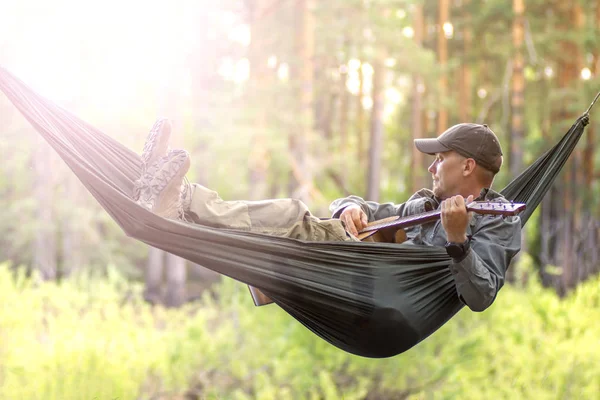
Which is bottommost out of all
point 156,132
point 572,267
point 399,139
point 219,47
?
point 572,267

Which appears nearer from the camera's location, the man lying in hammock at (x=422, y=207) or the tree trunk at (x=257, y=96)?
the man lying in hammock at (x=422, y=207)

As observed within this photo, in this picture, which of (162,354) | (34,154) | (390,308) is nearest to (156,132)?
(390,308)

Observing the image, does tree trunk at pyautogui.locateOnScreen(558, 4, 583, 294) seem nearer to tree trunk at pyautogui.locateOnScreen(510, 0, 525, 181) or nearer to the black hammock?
tree trunk at pyautogui.locateOnScreen(510, 0, 525, 181)

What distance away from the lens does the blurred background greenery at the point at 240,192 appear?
3650 mm

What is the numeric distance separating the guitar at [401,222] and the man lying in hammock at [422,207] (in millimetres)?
36

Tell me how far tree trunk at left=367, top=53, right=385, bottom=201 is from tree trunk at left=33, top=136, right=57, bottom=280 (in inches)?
136

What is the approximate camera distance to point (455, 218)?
4.84 ft

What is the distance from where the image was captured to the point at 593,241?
237 inches

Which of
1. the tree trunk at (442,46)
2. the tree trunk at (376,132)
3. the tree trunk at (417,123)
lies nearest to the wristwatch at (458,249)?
the tree trunk at (376,132)

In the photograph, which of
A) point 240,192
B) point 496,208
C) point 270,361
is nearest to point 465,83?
point 240,192

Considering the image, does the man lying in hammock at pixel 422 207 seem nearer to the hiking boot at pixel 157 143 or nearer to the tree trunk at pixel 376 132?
the hiking boot at pixel 157 143

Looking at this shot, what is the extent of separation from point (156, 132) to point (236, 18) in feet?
21.1

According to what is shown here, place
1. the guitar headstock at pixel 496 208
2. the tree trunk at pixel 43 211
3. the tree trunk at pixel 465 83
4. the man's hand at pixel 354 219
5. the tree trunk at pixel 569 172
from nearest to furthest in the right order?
the guitar headstock at pixel 496 208
the man's hand at pixel 354 219
the tree trunk at pixel 43 211
the tree trunk at pixel 569 172
the tree trunk at pixel 465 83

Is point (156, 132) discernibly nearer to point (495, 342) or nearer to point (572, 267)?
point (495, 342)
